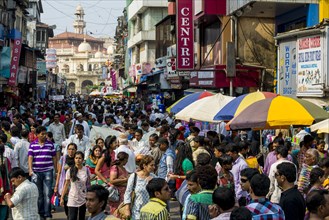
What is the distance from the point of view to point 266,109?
9.55 m

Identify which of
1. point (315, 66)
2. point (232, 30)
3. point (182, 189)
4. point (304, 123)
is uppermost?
point (232, 30)

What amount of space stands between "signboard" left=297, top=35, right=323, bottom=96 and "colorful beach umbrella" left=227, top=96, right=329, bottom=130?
180 inches

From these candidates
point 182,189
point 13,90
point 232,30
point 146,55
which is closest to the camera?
point 182,189

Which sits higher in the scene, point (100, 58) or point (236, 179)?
point (100, 58)

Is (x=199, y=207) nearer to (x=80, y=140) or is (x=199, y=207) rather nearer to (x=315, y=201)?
(x=315, y=201)

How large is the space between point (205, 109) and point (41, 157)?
465cm

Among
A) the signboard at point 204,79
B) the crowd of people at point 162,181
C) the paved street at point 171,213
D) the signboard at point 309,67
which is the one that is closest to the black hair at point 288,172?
the crowd of people at point 162,181

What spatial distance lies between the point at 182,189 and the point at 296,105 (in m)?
3.19

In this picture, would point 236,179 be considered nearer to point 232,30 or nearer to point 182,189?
point 182,189

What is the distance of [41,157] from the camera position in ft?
33.4

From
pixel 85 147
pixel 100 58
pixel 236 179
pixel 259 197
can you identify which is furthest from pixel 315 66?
pixel 100 58

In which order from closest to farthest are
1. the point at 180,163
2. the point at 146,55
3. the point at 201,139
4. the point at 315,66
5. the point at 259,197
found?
the point at 259,197 → the point at 180,163 → the point at 201,139 → the point at 315,66 → the point at 146,55

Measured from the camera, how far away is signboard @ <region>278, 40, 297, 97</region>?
15648 mm

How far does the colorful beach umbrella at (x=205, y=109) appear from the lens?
13.3 m
